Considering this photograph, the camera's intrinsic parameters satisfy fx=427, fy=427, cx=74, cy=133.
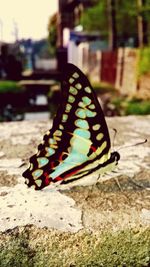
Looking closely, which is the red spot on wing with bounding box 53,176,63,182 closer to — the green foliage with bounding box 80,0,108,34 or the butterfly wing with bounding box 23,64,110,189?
the butterfly wing with bounding box 23,64,110,189

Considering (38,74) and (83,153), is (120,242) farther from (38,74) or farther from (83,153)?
(38,74)

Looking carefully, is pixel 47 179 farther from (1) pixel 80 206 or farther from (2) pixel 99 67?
(2) pixel 99 67

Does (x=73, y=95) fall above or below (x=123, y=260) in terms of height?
above

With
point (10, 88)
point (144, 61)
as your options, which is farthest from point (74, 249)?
point (10, 88)

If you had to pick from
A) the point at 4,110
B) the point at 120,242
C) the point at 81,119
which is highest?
the point at 81,119

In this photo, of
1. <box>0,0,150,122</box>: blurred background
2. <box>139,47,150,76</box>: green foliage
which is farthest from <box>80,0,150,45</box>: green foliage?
<box>139,47,150,76</box>: green foliage

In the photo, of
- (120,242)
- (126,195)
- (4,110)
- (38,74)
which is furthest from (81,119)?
(38,74)

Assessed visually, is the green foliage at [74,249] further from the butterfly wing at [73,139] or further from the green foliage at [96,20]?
the green foliage at [96,20]
